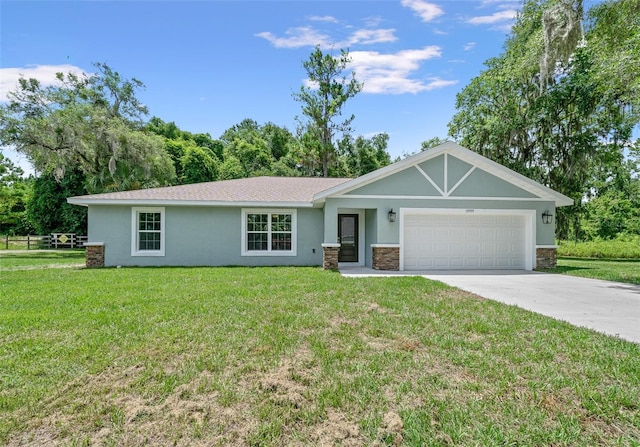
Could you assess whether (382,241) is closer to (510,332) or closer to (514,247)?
(514,247)

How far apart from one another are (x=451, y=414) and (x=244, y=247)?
34.7 ft

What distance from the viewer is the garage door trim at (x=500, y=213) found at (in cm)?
1125

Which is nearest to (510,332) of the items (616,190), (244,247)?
(244,247)

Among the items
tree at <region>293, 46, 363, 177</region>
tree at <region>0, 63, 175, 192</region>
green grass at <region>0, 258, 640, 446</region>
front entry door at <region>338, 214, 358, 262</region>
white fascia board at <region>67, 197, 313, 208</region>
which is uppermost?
tree at <region>293, 46, 363, 177</region>

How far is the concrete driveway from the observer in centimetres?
520

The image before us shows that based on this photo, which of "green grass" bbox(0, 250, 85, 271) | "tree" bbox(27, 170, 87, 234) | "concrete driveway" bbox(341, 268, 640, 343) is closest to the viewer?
"concrete driveway" bbox(341, 268, 640, 343)

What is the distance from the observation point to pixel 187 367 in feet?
11.3

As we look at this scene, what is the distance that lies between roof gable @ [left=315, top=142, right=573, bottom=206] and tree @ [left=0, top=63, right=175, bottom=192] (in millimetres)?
15271

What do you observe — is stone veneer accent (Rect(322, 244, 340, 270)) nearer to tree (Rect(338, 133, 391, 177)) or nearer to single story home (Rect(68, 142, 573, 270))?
single story home (Rect(68, 142, 573, 270))

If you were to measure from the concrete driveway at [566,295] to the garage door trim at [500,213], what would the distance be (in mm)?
1004

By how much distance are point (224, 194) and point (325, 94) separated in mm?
17987

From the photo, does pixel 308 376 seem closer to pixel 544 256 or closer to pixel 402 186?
pixel 402 186

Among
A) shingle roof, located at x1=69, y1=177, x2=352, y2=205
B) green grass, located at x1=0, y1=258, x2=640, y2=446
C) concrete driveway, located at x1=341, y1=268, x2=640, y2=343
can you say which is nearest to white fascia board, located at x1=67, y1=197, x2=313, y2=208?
shingle roof, located at x1=69, y1=177, x2=352, y2=205

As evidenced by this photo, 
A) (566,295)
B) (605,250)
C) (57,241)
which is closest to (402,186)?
(566,295)
